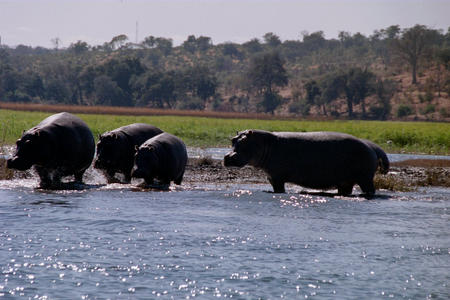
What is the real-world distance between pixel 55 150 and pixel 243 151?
3.83 meters

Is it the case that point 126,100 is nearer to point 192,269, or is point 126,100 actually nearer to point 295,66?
point 295,66

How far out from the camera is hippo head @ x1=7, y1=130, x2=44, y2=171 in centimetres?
1373

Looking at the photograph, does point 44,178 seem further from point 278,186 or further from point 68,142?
point 278,186

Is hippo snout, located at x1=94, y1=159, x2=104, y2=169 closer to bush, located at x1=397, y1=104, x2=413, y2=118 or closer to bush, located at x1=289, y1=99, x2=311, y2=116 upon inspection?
bush, located at x1=397, y1=104, x2=413, y2=118

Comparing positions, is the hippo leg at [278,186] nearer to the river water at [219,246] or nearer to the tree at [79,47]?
the river water at [219,246]

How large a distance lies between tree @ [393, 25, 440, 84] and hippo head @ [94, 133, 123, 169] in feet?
262

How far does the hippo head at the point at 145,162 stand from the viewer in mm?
14078

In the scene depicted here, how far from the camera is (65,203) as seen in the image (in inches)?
479

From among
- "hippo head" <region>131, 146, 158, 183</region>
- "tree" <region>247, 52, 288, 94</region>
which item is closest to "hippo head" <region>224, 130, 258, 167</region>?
"hippo head" <region>131, 146, 158, 183</region>

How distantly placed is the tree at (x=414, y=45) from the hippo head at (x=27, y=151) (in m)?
81.5

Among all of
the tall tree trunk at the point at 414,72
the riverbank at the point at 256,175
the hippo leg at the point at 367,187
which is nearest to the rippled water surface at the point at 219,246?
the hippo leg at the point at 367,187

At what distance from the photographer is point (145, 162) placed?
14.2 m

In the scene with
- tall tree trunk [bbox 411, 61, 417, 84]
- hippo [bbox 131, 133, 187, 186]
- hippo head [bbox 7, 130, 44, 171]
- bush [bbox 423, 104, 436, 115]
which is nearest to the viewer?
hippo head [bbox 7, 130, 44, 171]

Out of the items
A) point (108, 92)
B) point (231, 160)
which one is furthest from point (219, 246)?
point (108, 92)
